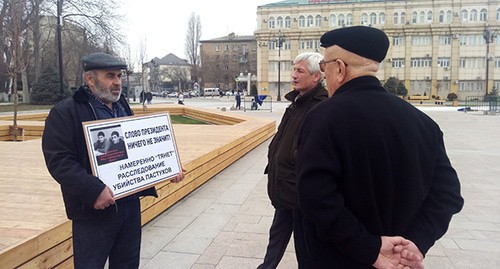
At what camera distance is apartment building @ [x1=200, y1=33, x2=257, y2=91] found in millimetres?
103188

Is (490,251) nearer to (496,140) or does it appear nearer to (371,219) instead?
(371,219)

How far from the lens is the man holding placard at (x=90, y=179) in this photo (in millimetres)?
2461

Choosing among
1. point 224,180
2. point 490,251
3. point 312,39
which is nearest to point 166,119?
point 490,251

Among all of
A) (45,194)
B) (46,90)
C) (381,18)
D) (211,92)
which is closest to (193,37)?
(211,92)

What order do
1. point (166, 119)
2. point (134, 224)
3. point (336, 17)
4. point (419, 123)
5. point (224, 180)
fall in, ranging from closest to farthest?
1. point (419, 123)
2. point (134, 224)
3. point (166, 119)
4. point (224, 180)
5. point (336, 17)

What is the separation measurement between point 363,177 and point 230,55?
109513mm

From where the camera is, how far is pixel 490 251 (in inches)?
173

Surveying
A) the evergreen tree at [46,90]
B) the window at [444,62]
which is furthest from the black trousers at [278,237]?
the window at [444,62]

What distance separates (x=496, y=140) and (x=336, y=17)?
2230 inches

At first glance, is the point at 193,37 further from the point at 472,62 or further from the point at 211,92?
the point at 472,62

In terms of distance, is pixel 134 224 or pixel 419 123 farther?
pixel 134 224

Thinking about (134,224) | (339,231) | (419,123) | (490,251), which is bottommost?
(490,251)

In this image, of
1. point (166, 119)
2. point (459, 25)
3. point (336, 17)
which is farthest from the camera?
point (336, 17)

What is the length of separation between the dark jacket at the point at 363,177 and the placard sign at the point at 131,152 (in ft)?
4.62
